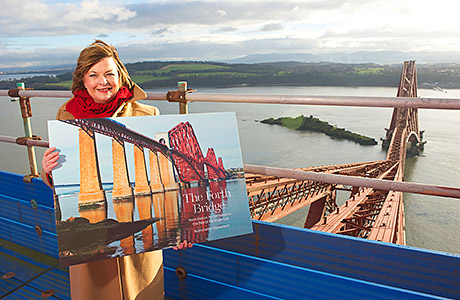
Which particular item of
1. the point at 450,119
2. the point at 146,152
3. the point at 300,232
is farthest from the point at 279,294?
the point at 450,119

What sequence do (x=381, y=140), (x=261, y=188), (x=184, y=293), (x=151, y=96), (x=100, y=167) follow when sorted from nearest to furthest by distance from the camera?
(x=100, y=167) → (x=184, y=293) → (x=151, y=96) → (x=261, y=188) → (x=381, y=140)

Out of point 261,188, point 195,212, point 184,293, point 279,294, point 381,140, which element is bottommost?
point 381,140

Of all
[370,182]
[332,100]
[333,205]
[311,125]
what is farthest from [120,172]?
[311,125]

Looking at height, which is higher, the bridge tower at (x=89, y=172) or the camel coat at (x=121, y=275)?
the bridge tower at (x=89, y=172)

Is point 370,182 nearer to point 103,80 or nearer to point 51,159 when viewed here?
point 103,80

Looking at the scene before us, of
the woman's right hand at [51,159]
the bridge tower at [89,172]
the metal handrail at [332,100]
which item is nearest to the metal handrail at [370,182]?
the metal handrail at [332,100]

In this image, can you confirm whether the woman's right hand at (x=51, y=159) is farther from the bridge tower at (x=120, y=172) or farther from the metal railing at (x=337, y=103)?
the metal railing at (x=337, y=103)

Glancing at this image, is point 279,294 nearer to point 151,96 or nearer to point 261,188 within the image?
point 151,96
